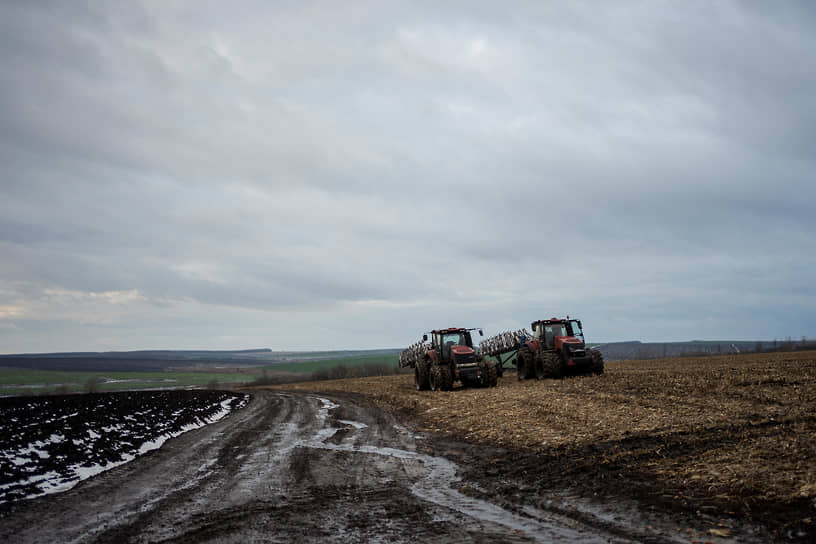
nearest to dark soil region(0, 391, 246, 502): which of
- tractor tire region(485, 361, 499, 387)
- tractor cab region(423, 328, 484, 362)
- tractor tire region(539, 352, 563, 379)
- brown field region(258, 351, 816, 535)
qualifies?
brown field region(258, 351, 816, 535)

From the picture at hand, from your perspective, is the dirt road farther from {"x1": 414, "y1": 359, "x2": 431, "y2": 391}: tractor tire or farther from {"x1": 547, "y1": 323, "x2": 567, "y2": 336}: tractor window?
{"x1": 547, "y1": 323, "x2": 567, "y2": 336}: tractor window

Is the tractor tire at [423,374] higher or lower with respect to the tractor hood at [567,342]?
lower

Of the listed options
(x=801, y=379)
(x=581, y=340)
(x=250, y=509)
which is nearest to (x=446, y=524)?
(x=250, y=509)

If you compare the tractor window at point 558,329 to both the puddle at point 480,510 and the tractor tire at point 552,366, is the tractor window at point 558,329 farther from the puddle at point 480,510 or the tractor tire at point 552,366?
the puddle at point 480,510

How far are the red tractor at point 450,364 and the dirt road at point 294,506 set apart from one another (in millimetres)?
12294

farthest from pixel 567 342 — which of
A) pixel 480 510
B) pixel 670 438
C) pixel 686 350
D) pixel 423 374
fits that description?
pixel 686 350

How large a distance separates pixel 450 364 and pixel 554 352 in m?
5.40

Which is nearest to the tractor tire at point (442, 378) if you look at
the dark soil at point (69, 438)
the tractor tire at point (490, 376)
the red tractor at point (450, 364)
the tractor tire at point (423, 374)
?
the red tractor at point (450, 364)

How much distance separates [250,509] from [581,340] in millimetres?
22124

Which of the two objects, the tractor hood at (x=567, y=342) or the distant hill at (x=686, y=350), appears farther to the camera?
the distant hill at (x=686, y=350)

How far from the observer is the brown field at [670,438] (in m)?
7.00

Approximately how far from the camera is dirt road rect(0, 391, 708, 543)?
6.18 m

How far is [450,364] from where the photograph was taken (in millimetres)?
25500

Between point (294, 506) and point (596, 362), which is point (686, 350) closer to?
point (596, 362)
